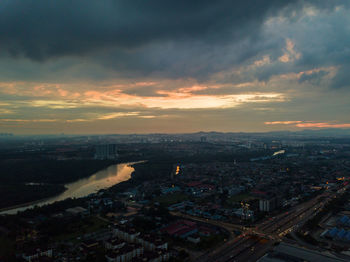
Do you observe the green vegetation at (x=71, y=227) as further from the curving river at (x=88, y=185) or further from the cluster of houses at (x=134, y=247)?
the curving river at (x=88, y=185)

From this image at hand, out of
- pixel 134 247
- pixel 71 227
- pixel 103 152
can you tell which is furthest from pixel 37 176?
pixel 134 247

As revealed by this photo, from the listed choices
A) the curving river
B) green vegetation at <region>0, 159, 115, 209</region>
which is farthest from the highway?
green vegetation at <region>0, 159, 115, 209</region>

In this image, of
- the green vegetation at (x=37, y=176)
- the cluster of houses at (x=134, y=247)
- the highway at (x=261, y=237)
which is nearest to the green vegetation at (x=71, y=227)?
the cluster of houses at (x=134, y=247)

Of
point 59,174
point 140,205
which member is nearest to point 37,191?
point 59,174

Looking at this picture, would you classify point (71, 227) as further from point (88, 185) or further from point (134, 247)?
point (88, 185)

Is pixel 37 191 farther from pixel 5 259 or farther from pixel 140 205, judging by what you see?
pixel 5 259

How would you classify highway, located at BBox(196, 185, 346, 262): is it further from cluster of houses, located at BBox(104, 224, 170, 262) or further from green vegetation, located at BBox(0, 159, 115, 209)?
green vegetation, located at BBox(0, 159, 115, 209)

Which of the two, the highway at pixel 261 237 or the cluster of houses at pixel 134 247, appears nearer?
the cluster of houses at pixel 134 247

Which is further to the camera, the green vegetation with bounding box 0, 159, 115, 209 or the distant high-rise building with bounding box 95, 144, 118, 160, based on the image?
the distant high-rise building with bounding box 95, 144, 118, 160
